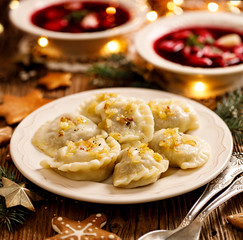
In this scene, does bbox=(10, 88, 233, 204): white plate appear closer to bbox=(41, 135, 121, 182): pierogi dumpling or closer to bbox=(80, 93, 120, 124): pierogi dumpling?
bbox=(41, 135, 121, 182): pierogi dumpling

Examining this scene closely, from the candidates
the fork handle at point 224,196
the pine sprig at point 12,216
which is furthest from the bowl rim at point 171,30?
the pine sprig at point 12,216

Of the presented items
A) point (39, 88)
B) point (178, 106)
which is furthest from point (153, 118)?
point (39, 88)

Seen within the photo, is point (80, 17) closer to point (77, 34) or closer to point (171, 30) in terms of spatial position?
point (77, 34)

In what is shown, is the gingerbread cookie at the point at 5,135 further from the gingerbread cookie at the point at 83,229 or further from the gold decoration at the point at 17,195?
the gingerbread cookie at the point at 83,229

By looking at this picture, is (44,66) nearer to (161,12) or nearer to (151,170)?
(161,12)

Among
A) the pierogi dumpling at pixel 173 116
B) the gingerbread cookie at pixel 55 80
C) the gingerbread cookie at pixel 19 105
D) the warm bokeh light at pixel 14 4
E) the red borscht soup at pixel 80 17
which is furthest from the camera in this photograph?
the warm bokeh light at pixel 14 4

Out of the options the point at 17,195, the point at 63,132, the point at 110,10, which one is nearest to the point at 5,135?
the point at 63,132

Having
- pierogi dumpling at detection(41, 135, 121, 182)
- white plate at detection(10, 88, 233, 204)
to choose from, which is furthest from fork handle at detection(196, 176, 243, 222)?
pierogi dumpling at detection(41, 135, 121, 182)
